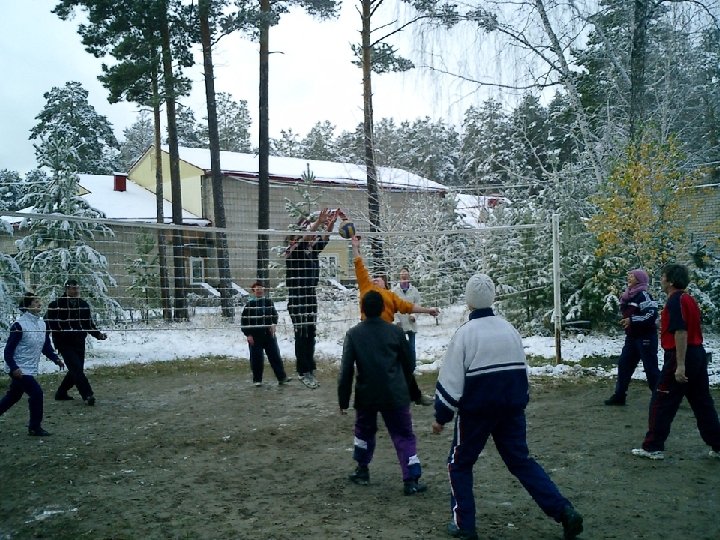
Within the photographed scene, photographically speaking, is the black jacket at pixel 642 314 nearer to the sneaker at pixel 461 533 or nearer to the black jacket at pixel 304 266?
the black jacket at pixel 304 266

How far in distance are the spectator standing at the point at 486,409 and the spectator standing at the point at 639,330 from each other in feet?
14.1

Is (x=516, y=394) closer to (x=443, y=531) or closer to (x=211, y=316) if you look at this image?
(x=443, y=531)

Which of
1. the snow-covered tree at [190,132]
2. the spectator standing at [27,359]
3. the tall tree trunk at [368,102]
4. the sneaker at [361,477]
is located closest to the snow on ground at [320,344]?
the tall tree trunk at [368,102]

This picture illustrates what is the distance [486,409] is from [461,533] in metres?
0.80

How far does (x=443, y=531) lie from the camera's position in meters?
4.29

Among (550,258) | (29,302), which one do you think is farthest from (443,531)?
(550,258)

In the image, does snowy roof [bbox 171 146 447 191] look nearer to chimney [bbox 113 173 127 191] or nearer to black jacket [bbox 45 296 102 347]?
chimney [bbox 113 173 127 191]

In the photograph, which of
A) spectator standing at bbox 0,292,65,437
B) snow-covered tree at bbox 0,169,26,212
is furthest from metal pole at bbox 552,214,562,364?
snow-covered tree at bbox 0,169,26,212

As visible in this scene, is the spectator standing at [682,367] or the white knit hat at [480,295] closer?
the white knit hat at [480,295]

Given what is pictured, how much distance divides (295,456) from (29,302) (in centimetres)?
356

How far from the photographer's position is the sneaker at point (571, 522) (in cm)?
400

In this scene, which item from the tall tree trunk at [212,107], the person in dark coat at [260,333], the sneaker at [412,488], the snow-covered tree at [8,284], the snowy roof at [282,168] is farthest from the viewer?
the snowy roof at [282,168]

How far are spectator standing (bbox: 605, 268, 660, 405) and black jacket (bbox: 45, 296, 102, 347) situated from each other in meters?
6.75

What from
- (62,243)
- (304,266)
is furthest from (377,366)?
(62,243)
